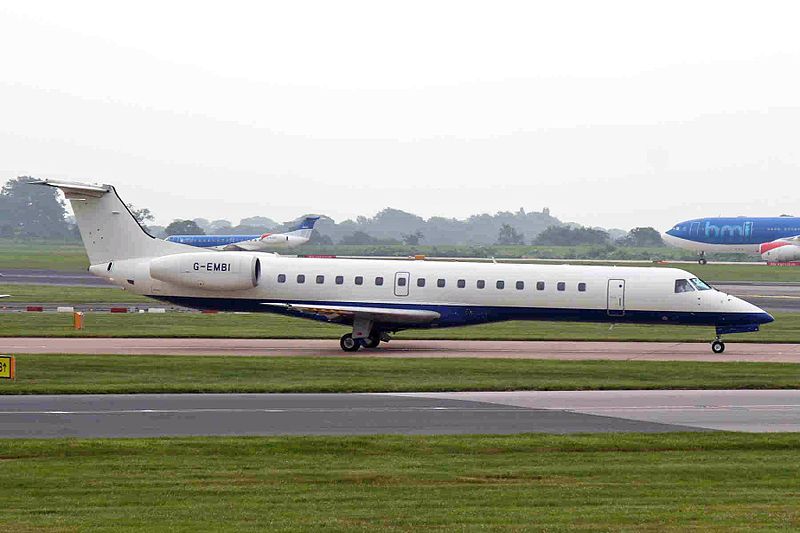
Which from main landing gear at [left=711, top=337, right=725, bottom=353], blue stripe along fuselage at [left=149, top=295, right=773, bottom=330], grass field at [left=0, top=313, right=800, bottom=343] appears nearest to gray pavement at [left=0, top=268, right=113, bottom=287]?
grass field at [left=0, top=313, right=800, bottom=343]

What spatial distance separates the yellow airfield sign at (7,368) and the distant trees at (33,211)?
158m

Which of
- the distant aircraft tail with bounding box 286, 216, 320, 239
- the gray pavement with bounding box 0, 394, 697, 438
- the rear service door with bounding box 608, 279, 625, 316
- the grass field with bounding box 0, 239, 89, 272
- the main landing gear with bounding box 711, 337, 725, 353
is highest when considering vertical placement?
the distant aircraft tail with bounding box 286, 216, 320, 239

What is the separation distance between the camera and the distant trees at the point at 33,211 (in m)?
181

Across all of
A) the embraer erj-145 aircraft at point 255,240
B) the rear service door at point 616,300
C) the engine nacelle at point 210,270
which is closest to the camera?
the rear service door at point 616,300

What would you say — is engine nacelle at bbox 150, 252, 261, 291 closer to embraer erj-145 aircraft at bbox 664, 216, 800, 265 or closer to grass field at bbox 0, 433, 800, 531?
grass field at bbox 0, 433, 800, 531

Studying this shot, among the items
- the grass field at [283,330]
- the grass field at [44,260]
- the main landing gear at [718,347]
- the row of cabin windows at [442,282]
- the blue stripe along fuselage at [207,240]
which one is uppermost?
the blue stripe along fuselage at [207,240]

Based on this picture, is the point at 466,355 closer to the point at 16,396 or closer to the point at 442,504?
the point at 16,396

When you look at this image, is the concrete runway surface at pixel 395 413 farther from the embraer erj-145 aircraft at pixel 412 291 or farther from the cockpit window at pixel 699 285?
the cockpit window at pixel 699 285

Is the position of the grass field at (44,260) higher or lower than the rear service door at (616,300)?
lower

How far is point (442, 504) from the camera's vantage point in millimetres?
13547

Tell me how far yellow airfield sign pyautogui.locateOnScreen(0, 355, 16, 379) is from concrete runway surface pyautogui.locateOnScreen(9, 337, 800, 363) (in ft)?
17.4

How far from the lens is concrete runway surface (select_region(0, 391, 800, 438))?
19609mm

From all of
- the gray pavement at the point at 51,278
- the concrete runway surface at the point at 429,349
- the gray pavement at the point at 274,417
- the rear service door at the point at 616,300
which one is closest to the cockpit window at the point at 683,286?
the rear service door at the point at 616,300

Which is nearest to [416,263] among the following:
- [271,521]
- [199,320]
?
[199,320]
